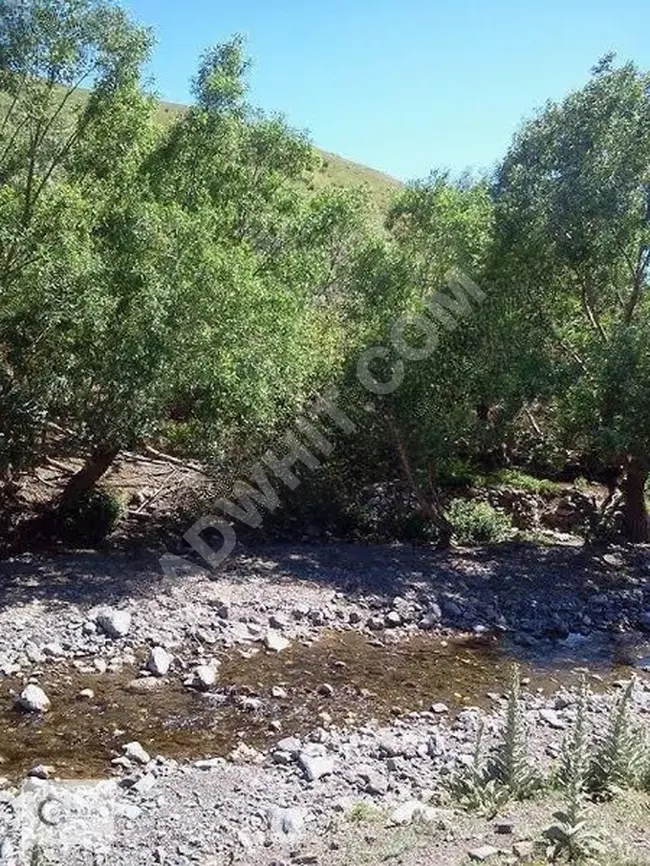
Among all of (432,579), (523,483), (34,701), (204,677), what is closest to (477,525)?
(432,579)

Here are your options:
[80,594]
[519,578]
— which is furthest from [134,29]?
[519,578]

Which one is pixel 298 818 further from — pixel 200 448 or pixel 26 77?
pixel 26 77

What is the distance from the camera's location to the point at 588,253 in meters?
18.6

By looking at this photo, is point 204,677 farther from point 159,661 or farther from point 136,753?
point 136,753

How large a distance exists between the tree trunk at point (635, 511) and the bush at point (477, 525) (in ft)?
9.97

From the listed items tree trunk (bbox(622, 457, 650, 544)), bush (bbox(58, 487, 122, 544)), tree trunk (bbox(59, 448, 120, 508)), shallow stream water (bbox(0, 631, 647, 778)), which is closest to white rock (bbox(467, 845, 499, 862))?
shallow stream water (bbox(0, 631, 647, 778))

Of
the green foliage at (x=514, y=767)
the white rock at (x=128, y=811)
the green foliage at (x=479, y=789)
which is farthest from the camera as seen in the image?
the white rock at (x=128, y=811)

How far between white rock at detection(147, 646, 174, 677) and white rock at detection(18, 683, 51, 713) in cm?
167

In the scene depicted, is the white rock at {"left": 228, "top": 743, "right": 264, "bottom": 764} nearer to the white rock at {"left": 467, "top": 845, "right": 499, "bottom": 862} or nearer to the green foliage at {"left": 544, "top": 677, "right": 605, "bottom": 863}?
the white rock at {"left": 467, "top": 845, "right": 499, "bottom": 862}

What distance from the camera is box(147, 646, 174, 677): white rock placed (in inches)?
489

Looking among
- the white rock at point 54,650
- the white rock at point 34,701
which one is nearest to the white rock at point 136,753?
the white rock at point 34,701

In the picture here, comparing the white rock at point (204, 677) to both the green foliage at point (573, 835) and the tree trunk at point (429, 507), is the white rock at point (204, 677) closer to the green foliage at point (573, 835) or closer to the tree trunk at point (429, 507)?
the green foliage at point (573, 835)

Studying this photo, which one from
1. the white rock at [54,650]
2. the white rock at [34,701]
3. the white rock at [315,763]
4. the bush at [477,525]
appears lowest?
the white rock at [34,701]

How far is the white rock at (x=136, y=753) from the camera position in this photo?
9.88 m
